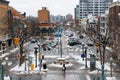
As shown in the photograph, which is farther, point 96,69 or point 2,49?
point 2,49

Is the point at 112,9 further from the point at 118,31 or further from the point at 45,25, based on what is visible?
the point at 45,25

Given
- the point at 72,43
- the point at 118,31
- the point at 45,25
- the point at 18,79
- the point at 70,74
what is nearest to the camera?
the point at 18,79

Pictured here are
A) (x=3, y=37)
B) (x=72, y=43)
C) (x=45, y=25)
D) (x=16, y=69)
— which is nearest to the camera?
(x=16, y=69)

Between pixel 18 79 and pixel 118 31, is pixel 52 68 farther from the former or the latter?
pixel 118 31

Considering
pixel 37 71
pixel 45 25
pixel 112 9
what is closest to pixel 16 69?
pixel 37 71

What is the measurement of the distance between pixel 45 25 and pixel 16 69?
9103 centimetres

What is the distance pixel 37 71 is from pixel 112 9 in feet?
170

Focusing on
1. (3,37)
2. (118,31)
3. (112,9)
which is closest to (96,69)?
(118,31)

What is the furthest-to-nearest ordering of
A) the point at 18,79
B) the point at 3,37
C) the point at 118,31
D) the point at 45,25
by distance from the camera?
the point at 45,25, the point at 3,37, the point at 118,31, the point at 18,79

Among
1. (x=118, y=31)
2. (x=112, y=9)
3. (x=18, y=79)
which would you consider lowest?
(x=18, y=79)

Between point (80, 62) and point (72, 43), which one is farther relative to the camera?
point (72, 43)

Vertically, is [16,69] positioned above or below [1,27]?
below

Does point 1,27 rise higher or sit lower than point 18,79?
higher

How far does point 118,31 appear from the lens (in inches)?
2506
